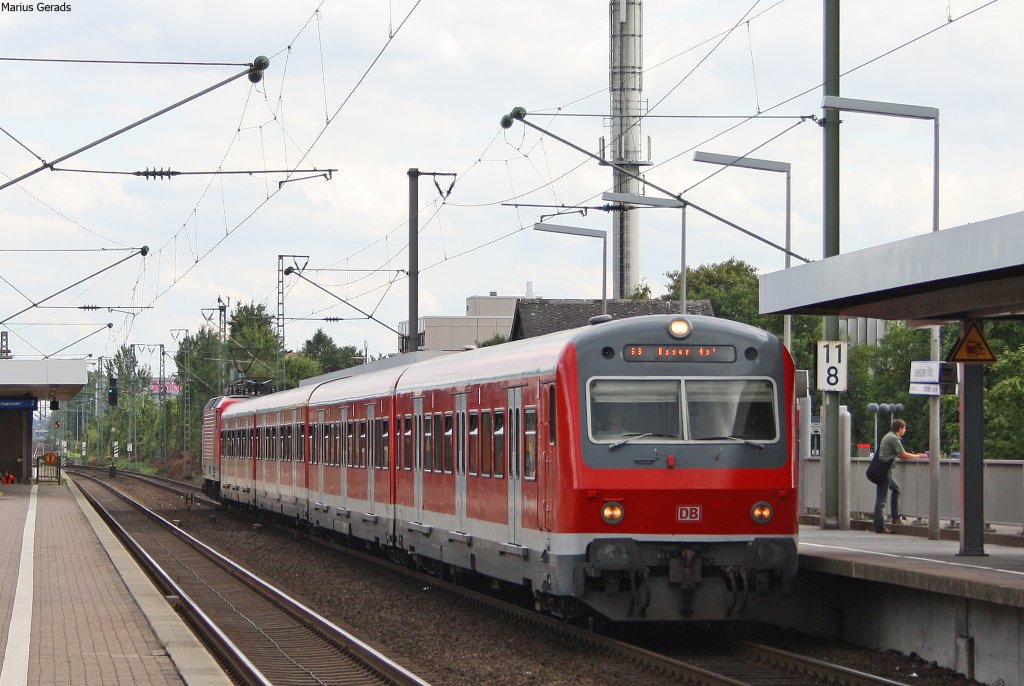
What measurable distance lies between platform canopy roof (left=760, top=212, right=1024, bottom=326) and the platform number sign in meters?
3.33

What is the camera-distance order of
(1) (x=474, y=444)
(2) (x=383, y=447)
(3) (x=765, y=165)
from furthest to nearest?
(3) (x=765, y=165), (2) (x=383, y=447), (1) (x=474, y=444)

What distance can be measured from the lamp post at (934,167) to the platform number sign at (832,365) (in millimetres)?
1246

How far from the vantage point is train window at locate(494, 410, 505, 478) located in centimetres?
1593

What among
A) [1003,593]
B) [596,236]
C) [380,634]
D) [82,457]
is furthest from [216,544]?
[82,457]

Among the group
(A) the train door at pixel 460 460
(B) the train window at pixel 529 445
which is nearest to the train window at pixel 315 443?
(A) the train door at pixel 460 460

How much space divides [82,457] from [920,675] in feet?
458

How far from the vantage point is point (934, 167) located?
19.6 m

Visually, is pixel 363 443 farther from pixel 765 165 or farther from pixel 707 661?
pixel 707 661

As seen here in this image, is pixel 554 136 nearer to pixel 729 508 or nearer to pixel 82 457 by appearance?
pixel 729 508

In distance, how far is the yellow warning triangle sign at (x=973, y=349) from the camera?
1476cm

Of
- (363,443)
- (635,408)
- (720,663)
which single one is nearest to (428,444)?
(363,443)

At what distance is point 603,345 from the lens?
45.7 ft

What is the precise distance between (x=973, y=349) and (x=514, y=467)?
4605 millimetres

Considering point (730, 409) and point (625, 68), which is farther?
point (625, 68)
